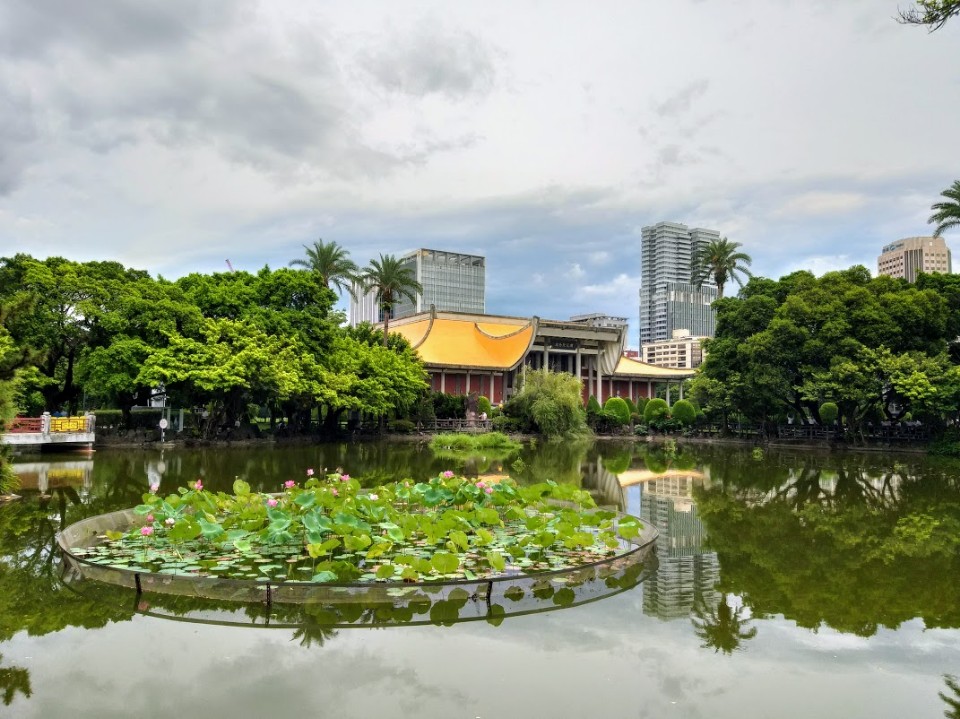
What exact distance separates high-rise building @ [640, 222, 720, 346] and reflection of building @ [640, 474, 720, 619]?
5906 inches

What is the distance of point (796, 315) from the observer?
33156 millimetres

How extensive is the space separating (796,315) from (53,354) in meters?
30.5

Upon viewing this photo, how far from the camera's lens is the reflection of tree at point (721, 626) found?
22.0ft

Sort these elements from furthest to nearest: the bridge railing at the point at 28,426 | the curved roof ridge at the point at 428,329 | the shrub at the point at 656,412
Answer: the curved roof ridge at the point at 428,329 < the shrub at the point at 656,412 < the bridge railing at the point at 28,426

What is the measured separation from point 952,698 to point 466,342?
45821 millimetres

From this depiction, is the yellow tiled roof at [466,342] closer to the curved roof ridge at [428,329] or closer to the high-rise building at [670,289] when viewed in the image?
the curved roof ridge at [428,329]

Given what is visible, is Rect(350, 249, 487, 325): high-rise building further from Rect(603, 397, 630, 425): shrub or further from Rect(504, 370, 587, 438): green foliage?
Rect(504, 370, 587, 438): green foliage

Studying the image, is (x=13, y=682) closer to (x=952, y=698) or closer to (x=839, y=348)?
(x=952, y=698)

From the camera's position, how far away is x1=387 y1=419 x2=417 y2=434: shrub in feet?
127

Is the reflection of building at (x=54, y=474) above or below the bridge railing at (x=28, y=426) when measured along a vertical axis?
below

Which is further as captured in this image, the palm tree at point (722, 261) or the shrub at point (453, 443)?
the palm tree at point (722, 261)

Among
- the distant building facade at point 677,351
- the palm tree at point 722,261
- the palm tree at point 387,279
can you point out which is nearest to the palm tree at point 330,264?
the palm tree at point 387,279

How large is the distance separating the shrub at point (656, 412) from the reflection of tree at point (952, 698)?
39957mm

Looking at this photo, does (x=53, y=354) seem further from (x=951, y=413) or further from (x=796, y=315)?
(x=951, y=413)
